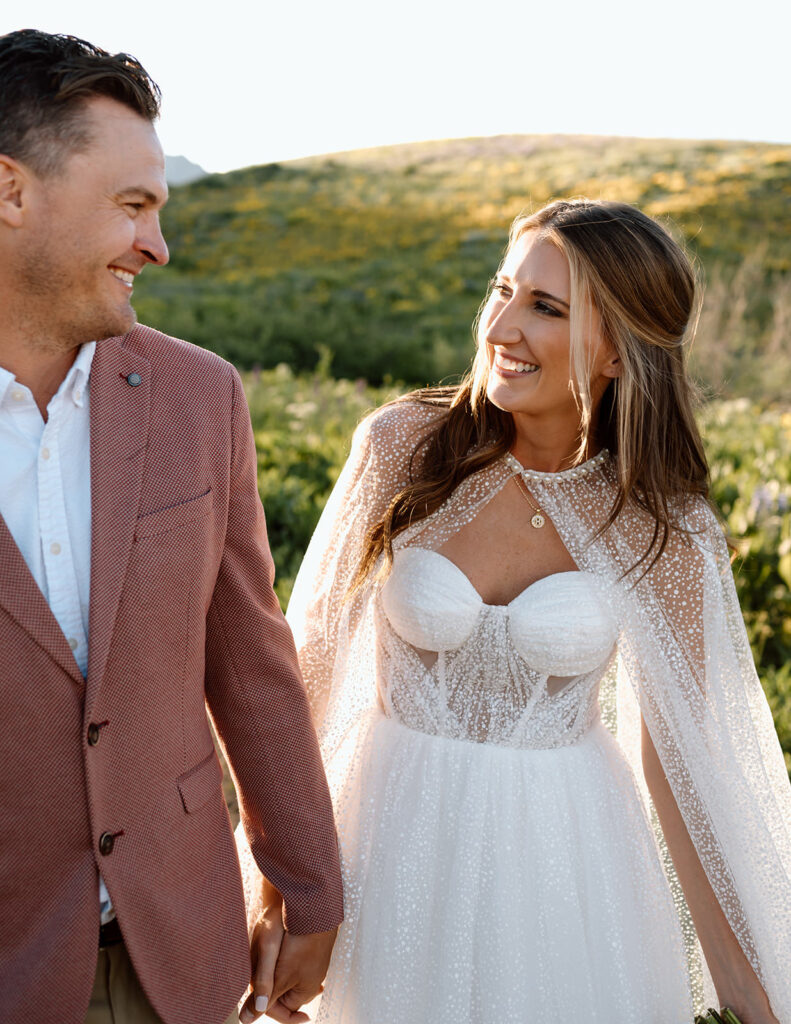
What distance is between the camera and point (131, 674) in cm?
179

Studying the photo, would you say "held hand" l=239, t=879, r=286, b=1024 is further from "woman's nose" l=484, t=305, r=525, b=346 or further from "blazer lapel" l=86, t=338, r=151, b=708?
"woman's nose" l=484, t=305, r=525, b=346

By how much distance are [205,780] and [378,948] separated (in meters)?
0.76

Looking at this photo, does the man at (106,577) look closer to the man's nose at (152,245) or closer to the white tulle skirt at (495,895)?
the man's nose at (152,245)

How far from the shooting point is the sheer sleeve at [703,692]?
2.58 m

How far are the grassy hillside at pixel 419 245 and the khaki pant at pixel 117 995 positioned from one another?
8146mm

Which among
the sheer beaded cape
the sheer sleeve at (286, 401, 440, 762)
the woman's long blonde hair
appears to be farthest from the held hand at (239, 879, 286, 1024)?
the woman's long blonde hair

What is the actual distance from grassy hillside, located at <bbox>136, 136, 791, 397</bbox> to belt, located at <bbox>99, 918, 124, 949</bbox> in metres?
8.14

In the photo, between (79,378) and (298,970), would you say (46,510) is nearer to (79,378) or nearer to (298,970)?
(79,378)

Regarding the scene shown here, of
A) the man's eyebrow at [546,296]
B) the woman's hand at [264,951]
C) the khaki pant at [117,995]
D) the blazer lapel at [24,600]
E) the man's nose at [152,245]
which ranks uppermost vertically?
the man's nose at [152,245]

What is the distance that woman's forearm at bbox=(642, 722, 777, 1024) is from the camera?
2533 millimetres

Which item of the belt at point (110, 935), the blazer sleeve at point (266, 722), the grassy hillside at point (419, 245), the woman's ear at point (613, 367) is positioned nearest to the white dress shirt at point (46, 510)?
the blazer sleeve at point (266, 722)

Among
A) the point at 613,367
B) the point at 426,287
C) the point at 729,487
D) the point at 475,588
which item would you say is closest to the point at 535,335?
the point at 613,367

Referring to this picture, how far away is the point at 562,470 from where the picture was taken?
277 cm

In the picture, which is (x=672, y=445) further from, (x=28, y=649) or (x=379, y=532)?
(x=28, y=649)
